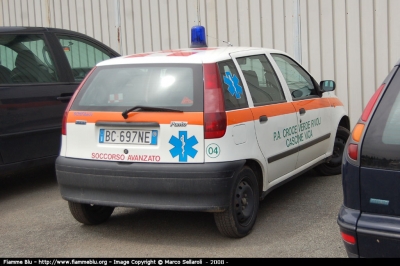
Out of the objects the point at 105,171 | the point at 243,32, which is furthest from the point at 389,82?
the point at 243,32

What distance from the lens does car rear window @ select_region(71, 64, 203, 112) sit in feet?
14.9

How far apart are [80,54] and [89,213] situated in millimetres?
2720

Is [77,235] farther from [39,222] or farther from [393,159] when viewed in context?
[393,159]

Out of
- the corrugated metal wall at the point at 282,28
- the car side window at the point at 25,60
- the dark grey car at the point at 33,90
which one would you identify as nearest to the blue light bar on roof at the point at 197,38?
the dark grey car at the point at 33,90

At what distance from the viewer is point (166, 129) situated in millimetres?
4469

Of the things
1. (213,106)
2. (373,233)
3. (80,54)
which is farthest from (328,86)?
(373,233)

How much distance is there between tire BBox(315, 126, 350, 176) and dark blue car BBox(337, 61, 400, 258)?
3518mm

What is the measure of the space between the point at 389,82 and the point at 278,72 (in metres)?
2.40

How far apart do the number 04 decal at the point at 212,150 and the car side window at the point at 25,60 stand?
286 cm

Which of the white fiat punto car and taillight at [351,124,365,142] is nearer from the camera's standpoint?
taillight at [351,124,365,142]

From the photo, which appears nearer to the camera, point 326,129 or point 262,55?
point 262,55

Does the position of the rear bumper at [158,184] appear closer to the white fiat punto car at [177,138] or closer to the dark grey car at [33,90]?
the white fiat punto car at [177,138]

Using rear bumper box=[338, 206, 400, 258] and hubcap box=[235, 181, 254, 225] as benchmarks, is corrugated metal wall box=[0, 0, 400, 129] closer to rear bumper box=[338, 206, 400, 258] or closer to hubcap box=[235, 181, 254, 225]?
hubcap box=[235, 181, 254, 225]

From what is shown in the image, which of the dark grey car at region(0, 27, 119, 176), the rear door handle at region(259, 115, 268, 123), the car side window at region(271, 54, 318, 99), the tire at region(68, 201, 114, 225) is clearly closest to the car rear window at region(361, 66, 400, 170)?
the rear door handle at region(259, 115, 268, 123)
